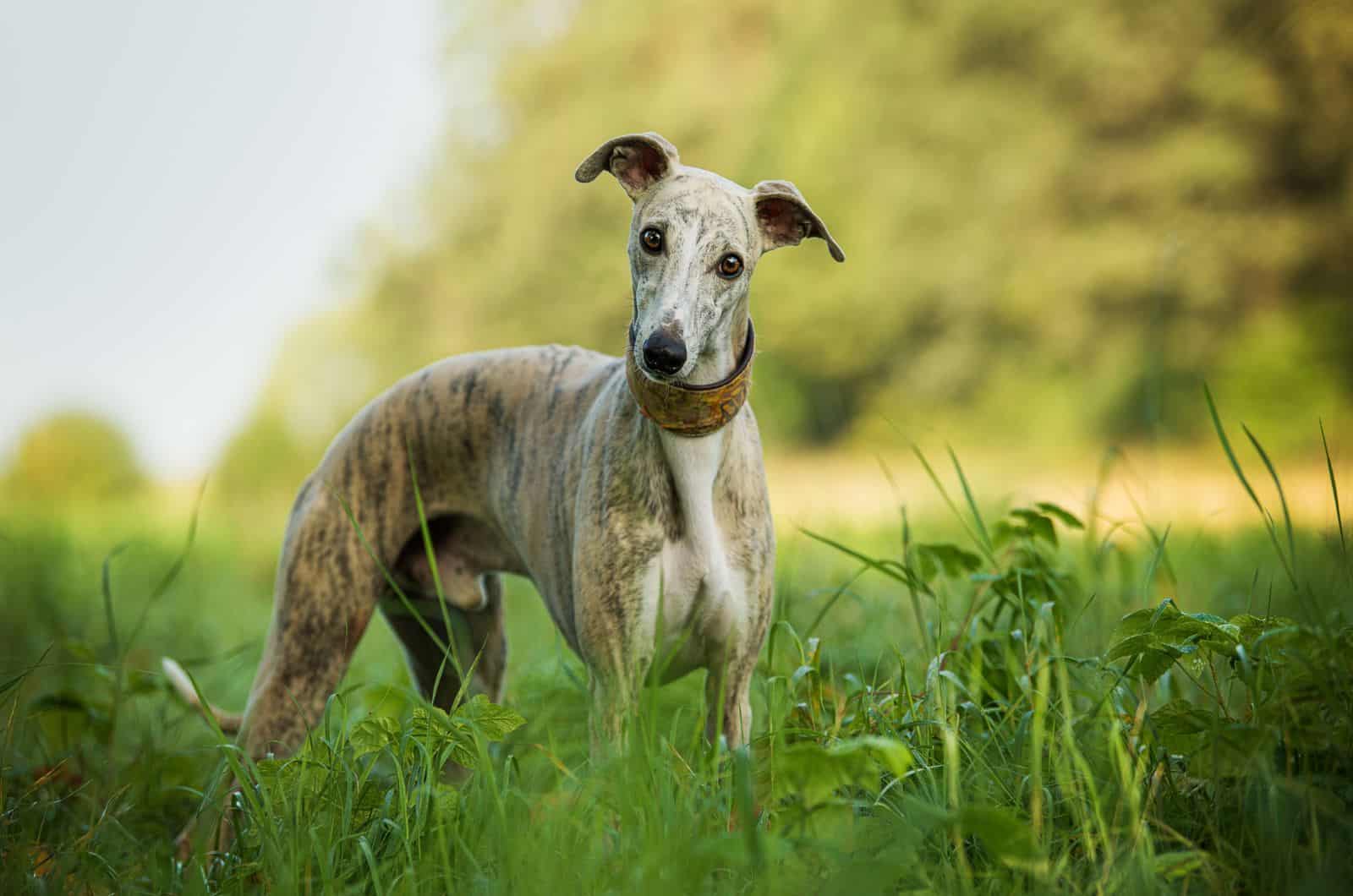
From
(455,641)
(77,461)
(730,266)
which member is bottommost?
(77,461)

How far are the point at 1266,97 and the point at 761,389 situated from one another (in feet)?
27.2

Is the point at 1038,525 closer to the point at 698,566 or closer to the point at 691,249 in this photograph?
the point at 698,566

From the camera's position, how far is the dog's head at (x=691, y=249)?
2125 mm

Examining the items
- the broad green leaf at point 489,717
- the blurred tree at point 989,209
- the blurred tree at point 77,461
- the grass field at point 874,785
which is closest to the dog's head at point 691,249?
the grass field at point 874,785

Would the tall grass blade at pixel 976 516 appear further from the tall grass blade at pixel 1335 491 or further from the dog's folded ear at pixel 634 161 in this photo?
the dog's folded ear at pixel 634 161

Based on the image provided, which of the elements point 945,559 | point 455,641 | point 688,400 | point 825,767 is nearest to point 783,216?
point 688,400

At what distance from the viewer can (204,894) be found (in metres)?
1.80

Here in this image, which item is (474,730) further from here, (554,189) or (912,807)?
(554,189)

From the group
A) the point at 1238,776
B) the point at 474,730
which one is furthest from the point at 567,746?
the point at 1238,776

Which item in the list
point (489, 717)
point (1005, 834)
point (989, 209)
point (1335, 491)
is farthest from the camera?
point (989, 209)

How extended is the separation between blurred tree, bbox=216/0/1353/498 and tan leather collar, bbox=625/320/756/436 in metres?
12.1

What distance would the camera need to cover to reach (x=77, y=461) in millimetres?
11773

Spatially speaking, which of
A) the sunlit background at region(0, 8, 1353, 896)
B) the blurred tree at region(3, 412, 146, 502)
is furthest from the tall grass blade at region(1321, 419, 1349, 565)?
the blurred tree at region(3, 412, 146, 502)

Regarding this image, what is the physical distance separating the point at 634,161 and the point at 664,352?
2.16 ft
